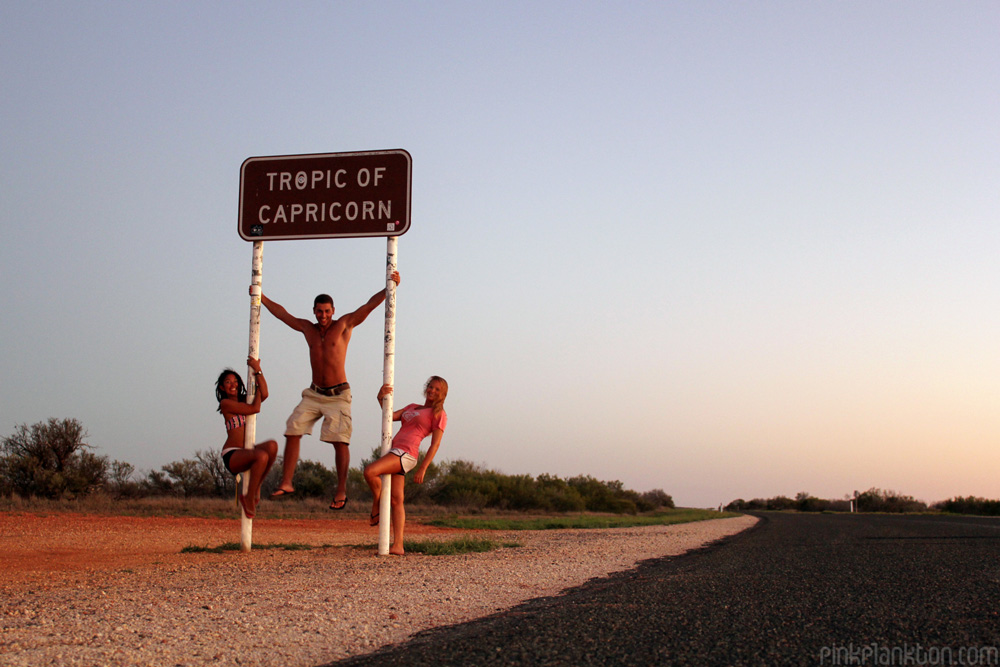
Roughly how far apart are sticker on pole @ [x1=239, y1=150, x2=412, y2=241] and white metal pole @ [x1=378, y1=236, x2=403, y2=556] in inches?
16.0

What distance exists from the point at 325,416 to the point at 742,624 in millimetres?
5398

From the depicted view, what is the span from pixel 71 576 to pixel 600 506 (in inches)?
1649

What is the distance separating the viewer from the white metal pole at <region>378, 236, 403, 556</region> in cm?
936

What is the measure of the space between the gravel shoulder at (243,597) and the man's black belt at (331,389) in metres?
1.84

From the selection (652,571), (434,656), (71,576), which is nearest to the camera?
(434,656)

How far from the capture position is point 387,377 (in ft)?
31.0

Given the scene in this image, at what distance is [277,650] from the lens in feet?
13.2

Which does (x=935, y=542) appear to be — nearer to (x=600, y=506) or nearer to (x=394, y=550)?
(x=394, y=550)

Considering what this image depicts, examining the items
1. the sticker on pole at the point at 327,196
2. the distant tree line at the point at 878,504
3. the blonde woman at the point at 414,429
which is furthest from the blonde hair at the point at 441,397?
the distant tree line at the point at 878,504

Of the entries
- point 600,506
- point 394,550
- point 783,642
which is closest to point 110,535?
point 394,550

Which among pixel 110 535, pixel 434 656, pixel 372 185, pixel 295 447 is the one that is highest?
pixel 372 185

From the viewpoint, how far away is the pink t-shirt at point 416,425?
9305 mm

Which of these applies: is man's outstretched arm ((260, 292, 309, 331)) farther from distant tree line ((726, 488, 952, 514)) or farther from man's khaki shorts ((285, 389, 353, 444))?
distant tree line ((726, 488, 952, 514))

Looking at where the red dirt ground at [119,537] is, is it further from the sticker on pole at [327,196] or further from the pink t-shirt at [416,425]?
the sticker on pole at [327,196]
